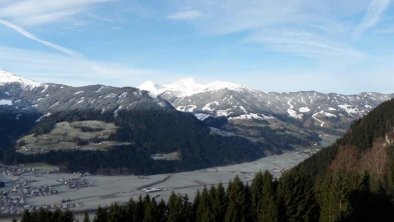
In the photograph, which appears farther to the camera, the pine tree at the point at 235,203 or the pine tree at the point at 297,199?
the pine tree at the point at 297,199

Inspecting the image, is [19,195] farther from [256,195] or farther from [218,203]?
[256,195]

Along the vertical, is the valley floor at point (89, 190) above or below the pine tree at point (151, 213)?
below

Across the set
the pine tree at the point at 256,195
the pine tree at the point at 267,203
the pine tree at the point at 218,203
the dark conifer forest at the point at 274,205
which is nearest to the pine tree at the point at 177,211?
the dark conifer forest at the point at 274,205

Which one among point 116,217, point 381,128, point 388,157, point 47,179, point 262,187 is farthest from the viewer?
point 47,179

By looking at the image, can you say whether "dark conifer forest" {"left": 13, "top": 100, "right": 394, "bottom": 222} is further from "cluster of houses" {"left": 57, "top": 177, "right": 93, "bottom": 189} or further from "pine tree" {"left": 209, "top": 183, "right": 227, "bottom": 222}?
"cluster of houses" {"left": 57, "top": 177, "right": 93, "bottom": 189}

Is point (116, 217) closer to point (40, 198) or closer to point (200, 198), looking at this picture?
point (200, 198)

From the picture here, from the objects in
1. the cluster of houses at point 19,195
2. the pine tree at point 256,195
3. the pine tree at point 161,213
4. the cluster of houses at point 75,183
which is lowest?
the cluster of houses at point 19,195

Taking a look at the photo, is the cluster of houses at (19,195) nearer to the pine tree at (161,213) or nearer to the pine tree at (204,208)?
the pine tree at (161,213)

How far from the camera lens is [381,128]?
131500 millimetres

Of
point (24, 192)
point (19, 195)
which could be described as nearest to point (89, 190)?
point (24, 192)

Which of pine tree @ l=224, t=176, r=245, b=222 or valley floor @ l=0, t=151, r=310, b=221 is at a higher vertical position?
pine tree @ l=224, t=176, r=245, b=222

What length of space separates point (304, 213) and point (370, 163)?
53.6m

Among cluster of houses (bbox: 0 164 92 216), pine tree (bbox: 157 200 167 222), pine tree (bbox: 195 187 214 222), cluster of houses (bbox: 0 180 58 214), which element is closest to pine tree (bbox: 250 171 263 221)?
pine tree (bbox: 195 187 214 222)

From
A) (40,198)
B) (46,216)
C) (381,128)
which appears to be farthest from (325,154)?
(46,216)
